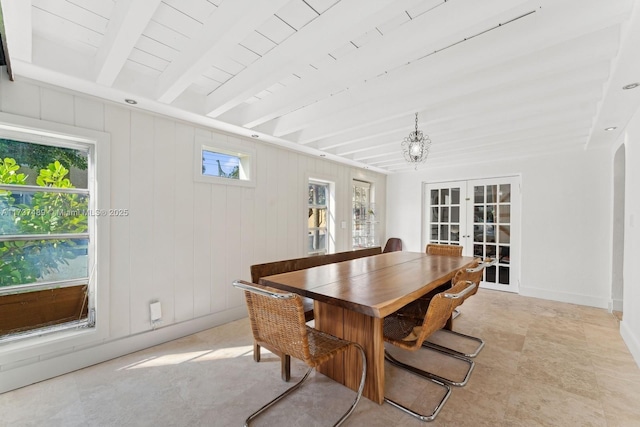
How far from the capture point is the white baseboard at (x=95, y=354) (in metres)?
2.03

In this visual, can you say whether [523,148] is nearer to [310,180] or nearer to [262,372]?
[310,180]

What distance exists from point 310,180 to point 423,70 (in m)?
2.69

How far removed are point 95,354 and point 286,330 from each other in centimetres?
197

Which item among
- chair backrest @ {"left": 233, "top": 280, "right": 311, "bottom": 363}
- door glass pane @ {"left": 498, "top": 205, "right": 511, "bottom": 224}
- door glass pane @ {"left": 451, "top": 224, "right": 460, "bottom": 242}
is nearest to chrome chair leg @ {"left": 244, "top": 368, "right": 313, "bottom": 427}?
chair backrest @ {"left": 233, "top": 280, "right": 311, "bottom": 363}

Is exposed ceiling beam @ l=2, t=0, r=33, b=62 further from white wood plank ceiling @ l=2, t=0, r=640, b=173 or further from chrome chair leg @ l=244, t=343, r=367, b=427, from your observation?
chrome chair leg @ l=244, t=343, r=367, b=427

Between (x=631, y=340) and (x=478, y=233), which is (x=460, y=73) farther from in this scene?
(x=478, y=233)

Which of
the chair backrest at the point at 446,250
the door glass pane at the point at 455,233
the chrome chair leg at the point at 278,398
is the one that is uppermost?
the door glass pane at the point at 455,233

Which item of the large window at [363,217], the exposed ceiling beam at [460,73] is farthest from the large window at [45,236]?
the large window at [363,217]

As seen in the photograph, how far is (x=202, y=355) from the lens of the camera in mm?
2514

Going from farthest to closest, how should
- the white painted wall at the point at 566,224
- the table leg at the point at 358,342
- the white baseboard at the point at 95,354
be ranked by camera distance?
the white painted wall at the point at 566,224 → the white baseboard at the point at 95,354 → the table leg at the point at 358,342

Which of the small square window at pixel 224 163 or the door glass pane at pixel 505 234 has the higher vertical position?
the small square window at pixel 224 163

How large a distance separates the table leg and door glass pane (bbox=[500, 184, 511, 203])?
13.6ft

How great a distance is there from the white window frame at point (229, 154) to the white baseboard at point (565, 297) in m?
4.58

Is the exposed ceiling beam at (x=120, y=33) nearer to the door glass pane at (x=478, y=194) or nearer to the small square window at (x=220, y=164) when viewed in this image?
the small square window at (x=220, y=164)
